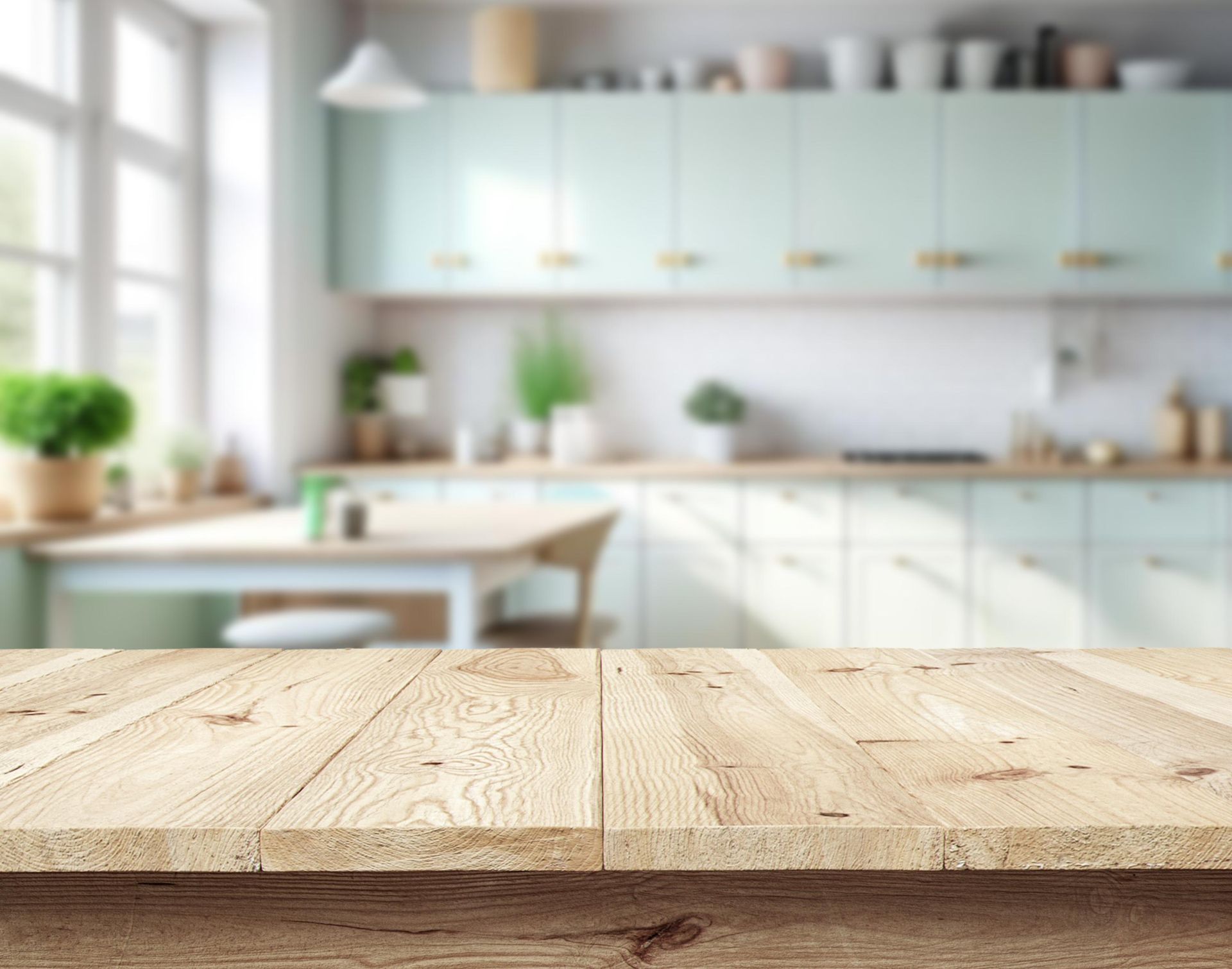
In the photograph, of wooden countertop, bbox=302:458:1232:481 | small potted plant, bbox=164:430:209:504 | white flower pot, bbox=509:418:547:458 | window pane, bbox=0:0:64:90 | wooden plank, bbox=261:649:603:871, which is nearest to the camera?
wooden plank, bbox=261:649:603:871

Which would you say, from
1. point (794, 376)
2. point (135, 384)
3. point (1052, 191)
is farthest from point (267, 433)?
point (1052, 191)

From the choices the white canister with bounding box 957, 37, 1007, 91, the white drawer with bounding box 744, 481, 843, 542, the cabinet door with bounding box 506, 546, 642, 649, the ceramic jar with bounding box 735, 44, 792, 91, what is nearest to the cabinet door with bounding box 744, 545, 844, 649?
the white drawer with bounding box 744, 481, 843, 542

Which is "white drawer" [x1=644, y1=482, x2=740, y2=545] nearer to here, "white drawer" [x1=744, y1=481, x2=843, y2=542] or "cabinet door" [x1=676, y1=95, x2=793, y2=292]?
"white drawer" [x1=744, y1=481, x2=843, y2=542]

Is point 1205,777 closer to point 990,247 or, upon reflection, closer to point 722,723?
point 722,723

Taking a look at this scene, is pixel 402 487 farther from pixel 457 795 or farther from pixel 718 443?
pixel 457 795

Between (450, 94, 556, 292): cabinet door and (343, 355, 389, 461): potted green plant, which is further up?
(450, 94, 556, 292): cabinet door

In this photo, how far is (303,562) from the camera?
2.63 m

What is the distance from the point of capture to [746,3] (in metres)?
4.96

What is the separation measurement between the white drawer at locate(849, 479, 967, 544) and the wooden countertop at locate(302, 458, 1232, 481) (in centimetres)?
5

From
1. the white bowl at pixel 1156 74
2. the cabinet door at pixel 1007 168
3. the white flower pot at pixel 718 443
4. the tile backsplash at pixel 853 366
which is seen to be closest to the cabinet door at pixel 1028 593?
the tile backsplash at pixel 853 366

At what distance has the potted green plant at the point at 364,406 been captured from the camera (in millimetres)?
4926

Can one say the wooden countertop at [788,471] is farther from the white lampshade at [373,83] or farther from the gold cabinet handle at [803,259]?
the white lampshade at [373,83]

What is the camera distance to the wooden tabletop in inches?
101

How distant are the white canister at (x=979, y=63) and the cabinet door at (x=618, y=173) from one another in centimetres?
125
